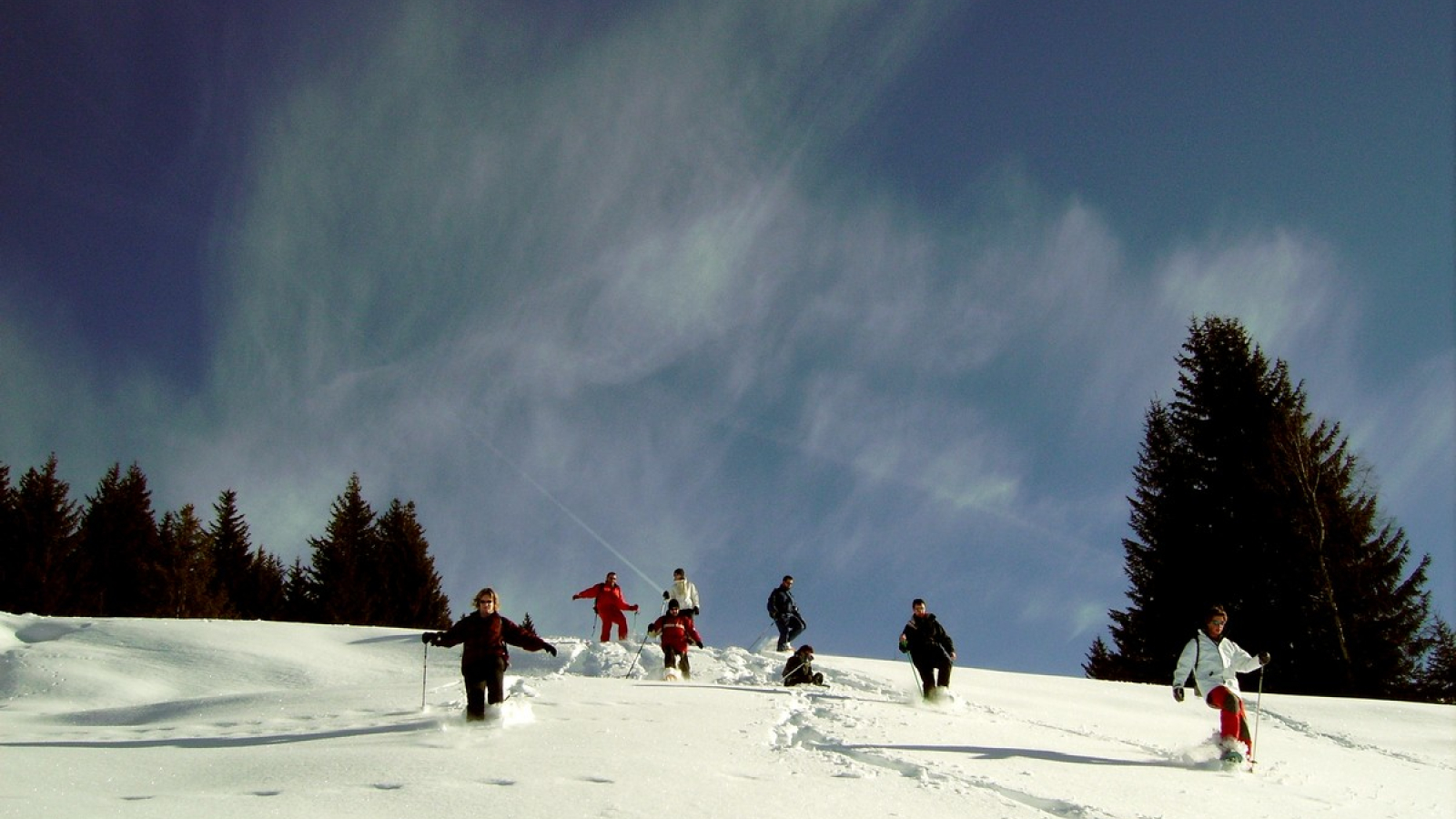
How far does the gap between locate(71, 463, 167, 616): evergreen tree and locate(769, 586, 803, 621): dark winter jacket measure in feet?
119

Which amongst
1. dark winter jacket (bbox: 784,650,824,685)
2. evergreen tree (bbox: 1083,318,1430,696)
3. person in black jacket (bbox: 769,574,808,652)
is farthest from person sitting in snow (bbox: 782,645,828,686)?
evergreen tree (bbox: 1083,318,1430,696)

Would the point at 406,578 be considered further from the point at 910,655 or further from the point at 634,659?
the point at 910,655

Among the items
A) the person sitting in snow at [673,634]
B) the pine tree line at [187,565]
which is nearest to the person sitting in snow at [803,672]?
the person sitting in snow at [673,634]

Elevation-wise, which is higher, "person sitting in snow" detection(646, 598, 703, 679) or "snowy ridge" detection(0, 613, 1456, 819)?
"person sitting in snow" detection(646, 598, 703, 679)

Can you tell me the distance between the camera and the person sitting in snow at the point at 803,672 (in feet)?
49.8

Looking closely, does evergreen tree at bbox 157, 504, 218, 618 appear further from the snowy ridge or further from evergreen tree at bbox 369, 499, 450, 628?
the snowy ridge

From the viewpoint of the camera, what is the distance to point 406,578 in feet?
165

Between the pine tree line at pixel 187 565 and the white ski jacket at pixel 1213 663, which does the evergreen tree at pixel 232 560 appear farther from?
the white ski jacket at pixel 1213 663

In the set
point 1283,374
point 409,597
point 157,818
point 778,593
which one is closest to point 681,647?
point 778,593

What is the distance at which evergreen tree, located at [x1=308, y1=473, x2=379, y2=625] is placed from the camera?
47.6 metres

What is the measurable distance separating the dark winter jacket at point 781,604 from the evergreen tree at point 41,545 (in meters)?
37.0

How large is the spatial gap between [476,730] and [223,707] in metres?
4.40

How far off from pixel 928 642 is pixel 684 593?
484 centimetres

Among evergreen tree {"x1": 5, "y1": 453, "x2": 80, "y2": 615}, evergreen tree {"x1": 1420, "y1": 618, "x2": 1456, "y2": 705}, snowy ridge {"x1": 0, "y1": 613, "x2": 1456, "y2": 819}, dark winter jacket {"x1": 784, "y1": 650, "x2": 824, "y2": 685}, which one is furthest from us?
evergreen tree {"x1": 5, "y1": 453, "x2": 80, "y2": 615}
